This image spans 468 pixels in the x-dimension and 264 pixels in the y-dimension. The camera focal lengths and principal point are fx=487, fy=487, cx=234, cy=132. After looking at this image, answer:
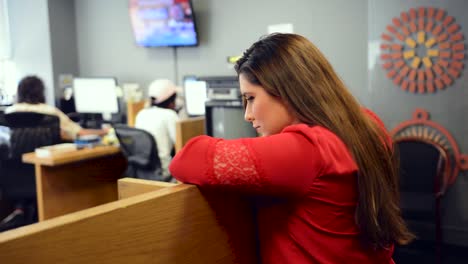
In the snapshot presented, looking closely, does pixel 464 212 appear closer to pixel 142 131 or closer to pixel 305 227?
pixel 142 131

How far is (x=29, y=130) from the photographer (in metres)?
3.48

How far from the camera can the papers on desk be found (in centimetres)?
334

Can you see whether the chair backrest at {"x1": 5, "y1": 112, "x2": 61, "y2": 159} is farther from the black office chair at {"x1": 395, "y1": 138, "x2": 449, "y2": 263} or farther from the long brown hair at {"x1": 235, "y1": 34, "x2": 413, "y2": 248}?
the long brown hair at {"x1": 235, "y1": 34, "x2": 413, "y2": 248}

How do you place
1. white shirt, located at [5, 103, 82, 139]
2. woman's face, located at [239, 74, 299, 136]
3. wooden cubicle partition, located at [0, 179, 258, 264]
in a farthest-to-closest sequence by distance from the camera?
white shirt, located at [5, 103, 82, 139], woman's face, located at [239, 74, 299, 136], wooden cubicle partition, located at [0, 179, 258, 264]

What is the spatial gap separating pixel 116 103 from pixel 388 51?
111 inches

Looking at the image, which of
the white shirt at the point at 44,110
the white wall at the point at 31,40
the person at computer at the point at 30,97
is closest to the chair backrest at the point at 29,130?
the white shirt at the point at 44,110

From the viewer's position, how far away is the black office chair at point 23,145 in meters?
3.44

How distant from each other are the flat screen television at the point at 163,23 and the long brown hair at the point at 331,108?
3615mm

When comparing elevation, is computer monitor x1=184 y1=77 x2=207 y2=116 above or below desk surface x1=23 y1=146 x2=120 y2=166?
above

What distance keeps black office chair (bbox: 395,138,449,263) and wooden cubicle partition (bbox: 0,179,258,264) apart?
2127mm

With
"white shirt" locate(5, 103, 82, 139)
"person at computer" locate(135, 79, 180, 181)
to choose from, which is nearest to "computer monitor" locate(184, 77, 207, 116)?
"person at computer" locate(135, 79, 180, 181)

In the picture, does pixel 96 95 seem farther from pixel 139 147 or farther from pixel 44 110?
pixel 139 147

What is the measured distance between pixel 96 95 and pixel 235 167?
4.39 meters

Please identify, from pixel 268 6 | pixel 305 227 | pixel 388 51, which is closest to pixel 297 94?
pixel 305 227
